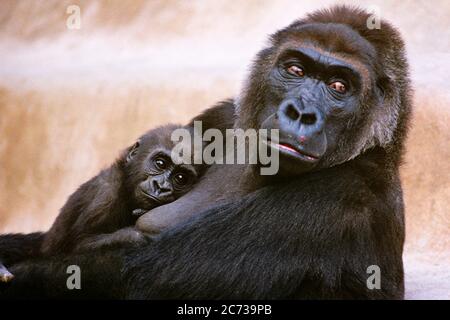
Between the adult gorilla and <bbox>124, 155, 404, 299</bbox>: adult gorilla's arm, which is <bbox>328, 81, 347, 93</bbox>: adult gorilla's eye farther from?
<bbox>124, 155, 404, 299</bbox>: adult gorilla's arm

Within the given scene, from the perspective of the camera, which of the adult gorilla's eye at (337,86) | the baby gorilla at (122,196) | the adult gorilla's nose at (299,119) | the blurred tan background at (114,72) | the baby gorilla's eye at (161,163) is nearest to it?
the adult gorilla's nose at (299,119)

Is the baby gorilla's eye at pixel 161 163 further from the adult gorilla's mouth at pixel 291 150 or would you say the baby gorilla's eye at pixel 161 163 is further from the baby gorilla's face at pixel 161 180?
the adult gorilla's mouth at pixel 291 150

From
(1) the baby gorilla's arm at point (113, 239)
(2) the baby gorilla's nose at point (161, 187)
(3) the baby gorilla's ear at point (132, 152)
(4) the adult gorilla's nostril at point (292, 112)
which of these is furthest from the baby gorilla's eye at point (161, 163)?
(4) the adult gorilla's nostril at point (292, 112)

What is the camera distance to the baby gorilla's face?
4.55 metres

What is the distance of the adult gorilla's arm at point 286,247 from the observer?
3762 millimetres

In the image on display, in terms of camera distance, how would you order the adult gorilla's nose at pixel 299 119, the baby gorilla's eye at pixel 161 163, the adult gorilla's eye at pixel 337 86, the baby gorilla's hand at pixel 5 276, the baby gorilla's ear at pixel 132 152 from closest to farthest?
1. the adult gorilla's nose at pixel 299 119
2. the adult gorilla's eye at pixel 337 86
3. the baby gorilla's hand at pixel 5 276
4. the baby gorilla's eye at pixel 161 163
5. the baby gorilla's ear at pixel 132 152

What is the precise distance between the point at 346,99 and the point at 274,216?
0.70 m

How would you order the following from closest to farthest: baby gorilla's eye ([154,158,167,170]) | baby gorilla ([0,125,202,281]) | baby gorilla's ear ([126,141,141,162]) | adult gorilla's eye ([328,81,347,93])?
adult gorilla's eye ([328,81,347,93]) → baby gorilla ([0,125,202,281]) → baby gorilla's eye ([154,158,167,170]) → baby gorilla's ear ([126,141,141,162])

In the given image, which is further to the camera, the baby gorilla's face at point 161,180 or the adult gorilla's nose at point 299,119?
the baby gorilla's face at point 161,180

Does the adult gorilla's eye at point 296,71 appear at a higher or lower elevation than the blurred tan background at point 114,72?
lower

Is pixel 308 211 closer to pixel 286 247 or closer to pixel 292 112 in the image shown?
pixel 286 247

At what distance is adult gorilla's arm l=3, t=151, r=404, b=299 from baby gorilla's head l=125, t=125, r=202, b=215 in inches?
22.0

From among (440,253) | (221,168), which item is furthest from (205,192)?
(440,253)

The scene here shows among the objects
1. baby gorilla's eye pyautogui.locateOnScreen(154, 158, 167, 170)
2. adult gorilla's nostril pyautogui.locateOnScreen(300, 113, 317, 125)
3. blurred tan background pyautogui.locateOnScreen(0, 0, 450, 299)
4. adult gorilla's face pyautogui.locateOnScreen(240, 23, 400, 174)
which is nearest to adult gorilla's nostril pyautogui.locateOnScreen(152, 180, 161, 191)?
baby gorilla's eye pyautogui.locateOnScreen(154, 158, 167, 170)
